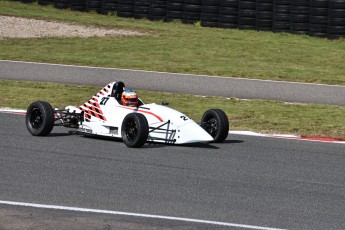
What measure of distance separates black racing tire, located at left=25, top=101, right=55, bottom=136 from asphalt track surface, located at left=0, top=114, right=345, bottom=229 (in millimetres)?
143

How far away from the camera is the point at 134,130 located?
14062mm

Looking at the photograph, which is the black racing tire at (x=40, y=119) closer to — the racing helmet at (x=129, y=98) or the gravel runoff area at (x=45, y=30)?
the racing helmet at (x=129, y=98)

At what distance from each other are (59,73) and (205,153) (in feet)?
35.5

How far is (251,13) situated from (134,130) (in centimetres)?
Answer: 1677

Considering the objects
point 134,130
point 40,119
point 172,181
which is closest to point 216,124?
point 134,130

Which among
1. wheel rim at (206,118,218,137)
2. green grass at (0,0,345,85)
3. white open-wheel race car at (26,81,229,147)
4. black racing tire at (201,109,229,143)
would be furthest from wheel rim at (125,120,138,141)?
green grass at (0,0,345,85)

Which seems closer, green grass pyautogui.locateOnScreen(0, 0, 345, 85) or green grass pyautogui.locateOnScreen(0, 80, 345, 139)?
green grass pyautogui.locateOnScreen(0, 80, 345, 139)

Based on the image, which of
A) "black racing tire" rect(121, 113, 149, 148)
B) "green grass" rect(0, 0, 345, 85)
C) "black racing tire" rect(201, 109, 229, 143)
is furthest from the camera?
"green grass" rect(0, 0, 345, 85)

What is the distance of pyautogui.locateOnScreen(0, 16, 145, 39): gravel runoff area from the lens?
1250 inches

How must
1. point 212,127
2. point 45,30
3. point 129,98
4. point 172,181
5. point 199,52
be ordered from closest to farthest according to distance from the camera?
1. point 172,181
2. point 129,98
3. point 212,127
4. point 199,52
5. point 45,30

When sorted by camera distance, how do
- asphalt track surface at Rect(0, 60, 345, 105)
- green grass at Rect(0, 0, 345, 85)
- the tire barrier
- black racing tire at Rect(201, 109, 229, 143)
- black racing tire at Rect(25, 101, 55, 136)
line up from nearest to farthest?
black racing tire at Rect(201, 109, 229, 143) < black racing tire at Rect(25, 101, 55, 136) < asphalt track surface at Rect(0, 60, 345, 105) < green grass at Rect(0, 0, 345, 85) < the tire barrier

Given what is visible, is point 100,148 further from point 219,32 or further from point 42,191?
point 219,32

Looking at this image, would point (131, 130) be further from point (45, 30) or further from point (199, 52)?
point (45, 30)

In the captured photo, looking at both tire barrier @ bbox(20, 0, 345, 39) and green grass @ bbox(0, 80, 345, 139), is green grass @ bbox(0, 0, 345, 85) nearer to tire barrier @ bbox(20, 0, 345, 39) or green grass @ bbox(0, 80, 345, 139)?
tire barrier @ bbox(20, 0, 345, 39)
